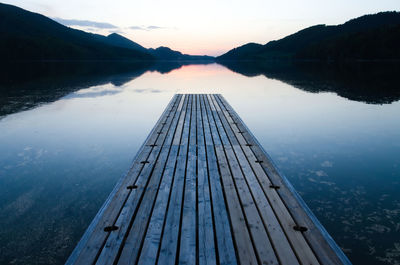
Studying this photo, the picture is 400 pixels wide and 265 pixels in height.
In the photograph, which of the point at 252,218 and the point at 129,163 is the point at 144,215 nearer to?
the point at 252,218

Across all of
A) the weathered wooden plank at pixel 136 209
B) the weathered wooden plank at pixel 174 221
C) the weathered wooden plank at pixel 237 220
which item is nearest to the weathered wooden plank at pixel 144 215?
the weathered wooden plank at pixel 136 209

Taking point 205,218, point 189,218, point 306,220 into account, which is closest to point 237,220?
point 205,218

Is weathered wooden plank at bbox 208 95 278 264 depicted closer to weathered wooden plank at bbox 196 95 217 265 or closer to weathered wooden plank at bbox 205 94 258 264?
weathered wooden plank at bbox 205 94 258 264

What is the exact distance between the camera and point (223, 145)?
28.6 feet

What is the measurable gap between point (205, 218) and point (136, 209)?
1.39 meters

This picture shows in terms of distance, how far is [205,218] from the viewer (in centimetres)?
458

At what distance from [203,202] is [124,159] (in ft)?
18.2

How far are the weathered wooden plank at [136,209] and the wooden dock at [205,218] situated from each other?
0.05ft

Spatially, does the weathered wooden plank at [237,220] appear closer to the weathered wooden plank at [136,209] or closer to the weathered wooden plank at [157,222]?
the weathered wooden plank at [157,222]

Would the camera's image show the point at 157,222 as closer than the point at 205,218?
Yes

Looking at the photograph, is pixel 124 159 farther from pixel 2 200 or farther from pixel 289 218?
pixel 289 218

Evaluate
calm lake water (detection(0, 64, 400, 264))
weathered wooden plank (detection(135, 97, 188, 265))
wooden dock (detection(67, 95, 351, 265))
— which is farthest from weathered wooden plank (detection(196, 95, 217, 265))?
calm lake water (detection(0, 64, 400, 264))

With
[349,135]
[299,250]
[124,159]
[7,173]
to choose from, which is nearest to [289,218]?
[299,250]

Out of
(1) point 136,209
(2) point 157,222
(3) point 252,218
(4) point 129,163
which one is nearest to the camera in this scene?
(2) point 157,222
